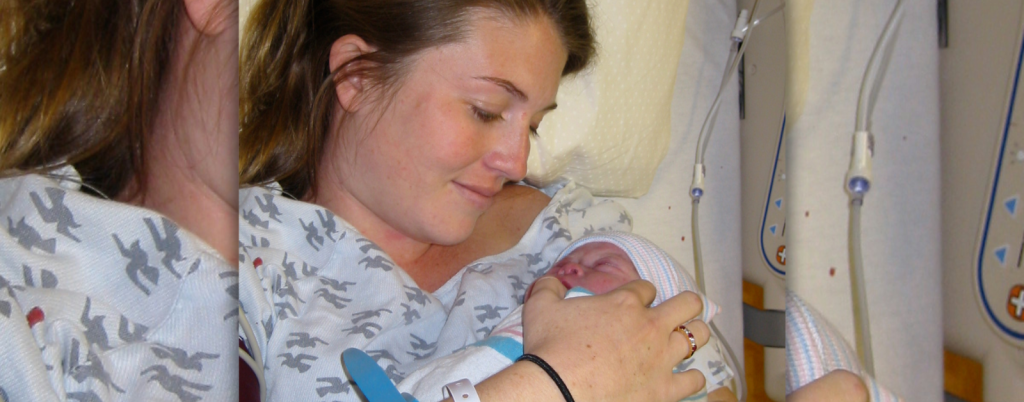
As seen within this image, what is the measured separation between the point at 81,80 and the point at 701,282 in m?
0.74

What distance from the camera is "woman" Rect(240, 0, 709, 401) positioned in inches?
22.9

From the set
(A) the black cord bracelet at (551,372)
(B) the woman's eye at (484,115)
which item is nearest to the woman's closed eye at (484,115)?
(B) the woman's eye at (484,115)

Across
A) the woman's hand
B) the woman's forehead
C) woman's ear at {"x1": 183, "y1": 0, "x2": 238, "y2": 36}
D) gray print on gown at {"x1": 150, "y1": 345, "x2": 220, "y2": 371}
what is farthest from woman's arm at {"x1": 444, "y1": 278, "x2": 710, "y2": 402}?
woman's ear at {"x1": 183, "y1": 0, "x2": 238, "y2": 36}

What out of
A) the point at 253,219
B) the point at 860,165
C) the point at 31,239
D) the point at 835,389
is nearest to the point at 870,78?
the point at 860,165

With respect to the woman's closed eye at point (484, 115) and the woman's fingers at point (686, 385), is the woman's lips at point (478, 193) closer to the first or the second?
the woman's closed eye at point (484, 115)

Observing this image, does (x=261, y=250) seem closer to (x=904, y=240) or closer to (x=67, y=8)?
(x=67, y=8)

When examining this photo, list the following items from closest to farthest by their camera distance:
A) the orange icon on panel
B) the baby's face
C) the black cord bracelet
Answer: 1. the orange icon on panel
2. the black cord bracelet
3. the baby's face

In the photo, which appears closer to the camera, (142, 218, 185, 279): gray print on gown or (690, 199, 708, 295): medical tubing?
(690, 199, 708, 295): medical tubing

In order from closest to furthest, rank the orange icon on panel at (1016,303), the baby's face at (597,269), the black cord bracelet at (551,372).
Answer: the orange icon on panel at (1016,303)
the black cord bracelet at (551,372)
the baby's face at (597,269)

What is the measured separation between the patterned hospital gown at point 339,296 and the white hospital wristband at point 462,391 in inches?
3.5

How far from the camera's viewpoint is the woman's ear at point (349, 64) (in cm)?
61

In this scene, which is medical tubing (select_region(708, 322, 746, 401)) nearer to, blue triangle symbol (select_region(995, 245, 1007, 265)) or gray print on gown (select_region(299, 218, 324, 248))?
blue triangle symbol (select_region(995, 245, 1007, 265))

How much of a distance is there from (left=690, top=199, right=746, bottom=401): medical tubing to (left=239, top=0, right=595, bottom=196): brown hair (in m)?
0.18

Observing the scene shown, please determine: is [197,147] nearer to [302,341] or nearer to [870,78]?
[302,341]
